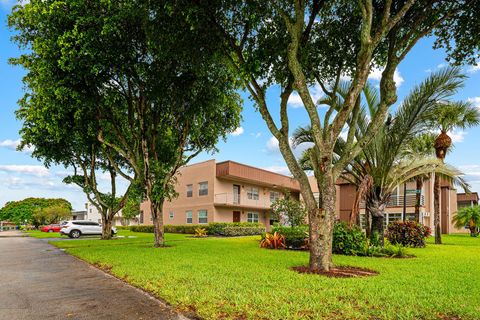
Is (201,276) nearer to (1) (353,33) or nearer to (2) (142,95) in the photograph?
(1) (353,33)

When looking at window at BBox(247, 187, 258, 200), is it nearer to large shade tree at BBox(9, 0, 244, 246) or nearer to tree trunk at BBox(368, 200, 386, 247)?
large shade tree at BBox(9, 0, 244, 246)

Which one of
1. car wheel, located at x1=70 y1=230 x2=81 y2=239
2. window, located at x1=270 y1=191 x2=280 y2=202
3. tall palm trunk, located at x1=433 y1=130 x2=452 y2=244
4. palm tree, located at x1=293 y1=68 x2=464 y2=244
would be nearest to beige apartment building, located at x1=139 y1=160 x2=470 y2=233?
window, located at x1=270 y1=191 x2=280 y2=202

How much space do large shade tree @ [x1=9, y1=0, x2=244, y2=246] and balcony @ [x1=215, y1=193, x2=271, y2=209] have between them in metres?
14.0

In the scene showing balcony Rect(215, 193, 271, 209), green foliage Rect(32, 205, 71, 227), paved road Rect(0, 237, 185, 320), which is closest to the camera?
paved road Rect(0, 237, 185, 320)

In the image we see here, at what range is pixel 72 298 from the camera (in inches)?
257

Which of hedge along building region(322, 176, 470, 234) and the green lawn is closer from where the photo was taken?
the green lawn

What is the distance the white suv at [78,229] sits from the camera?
30092 millimetres

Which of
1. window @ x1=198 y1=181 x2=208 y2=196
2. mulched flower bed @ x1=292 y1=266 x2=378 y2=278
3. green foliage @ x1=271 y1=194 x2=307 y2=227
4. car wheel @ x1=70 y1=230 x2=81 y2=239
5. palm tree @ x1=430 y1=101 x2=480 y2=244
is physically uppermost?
palm tree @ x1=430 y1=101 x2=480 y2=244

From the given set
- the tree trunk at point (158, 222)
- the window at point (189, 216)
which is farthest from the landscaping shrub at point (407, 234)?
the window at point (189, 216)

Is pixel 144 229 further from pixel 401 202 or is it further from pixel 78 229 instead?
pixel 401 202

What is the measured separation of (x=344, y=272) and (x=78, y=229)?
90.5ft

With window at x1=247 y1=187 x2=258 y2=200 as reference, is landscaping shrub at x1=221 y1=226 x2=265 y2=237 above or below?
below

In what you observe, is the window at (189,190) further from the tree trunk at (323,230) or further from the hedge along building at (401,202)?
the tree trunk at (323,230)

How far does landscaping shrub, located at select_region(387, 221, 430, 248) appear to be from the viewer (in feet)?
55.0
